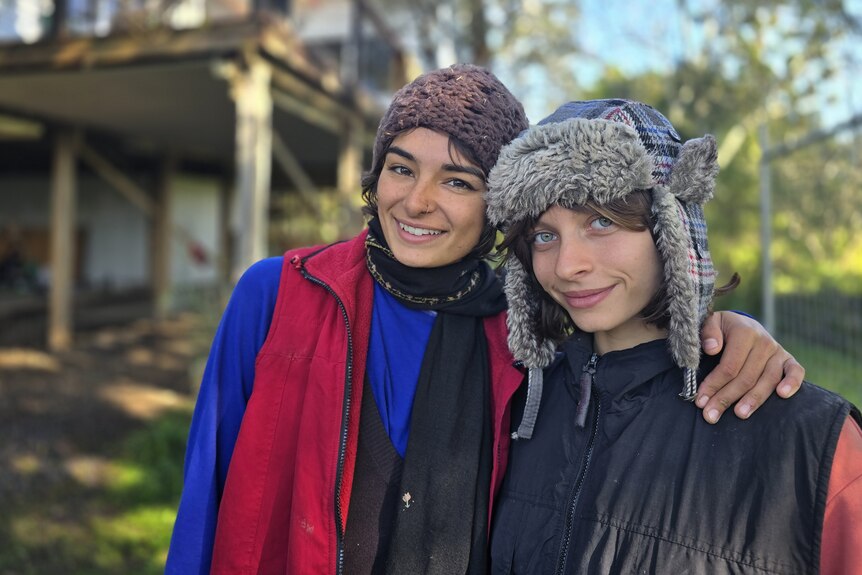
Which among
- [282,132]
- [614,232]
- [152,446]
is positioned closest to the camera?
[614,232]

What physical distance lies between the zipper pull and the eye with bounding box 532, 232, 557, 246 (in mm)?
276

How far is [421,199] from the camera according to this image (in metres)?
1.77

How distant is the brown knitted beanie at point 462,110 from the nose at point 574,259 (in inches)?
16.6

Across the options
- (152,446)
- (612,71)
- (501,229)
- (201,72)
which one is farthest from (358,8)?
(501,229)

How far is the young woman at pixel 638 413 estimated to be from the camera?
119cm

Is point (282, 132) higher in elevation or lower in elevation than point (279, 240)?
higher

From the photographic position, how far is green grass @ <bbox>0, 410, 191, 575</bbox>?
155 inches

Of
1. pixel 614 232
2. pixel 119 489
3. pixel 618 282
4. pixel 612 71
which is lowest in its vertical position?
pixel 119 489

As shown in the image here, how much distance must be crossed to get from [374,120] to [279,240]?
3.90 metres

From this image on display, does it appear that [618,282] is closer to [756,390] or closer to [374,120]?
[756,390]

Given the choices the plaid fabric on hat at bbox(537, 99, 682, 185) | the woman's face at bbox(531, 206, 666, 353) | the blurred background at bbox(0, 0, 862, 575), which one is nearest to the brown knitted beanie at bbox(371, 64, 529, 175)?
the plaid fabric on hat at bbox(537, 99, 682, 185)

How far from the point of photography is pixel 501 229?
174 centimetres

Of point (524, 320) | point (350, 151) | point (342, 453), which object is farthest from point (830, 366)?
point (350, 151)

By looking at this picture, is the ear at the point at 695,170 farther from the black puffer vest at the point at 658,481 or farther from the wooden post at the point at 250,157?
the wooden post at the point at 250,157
